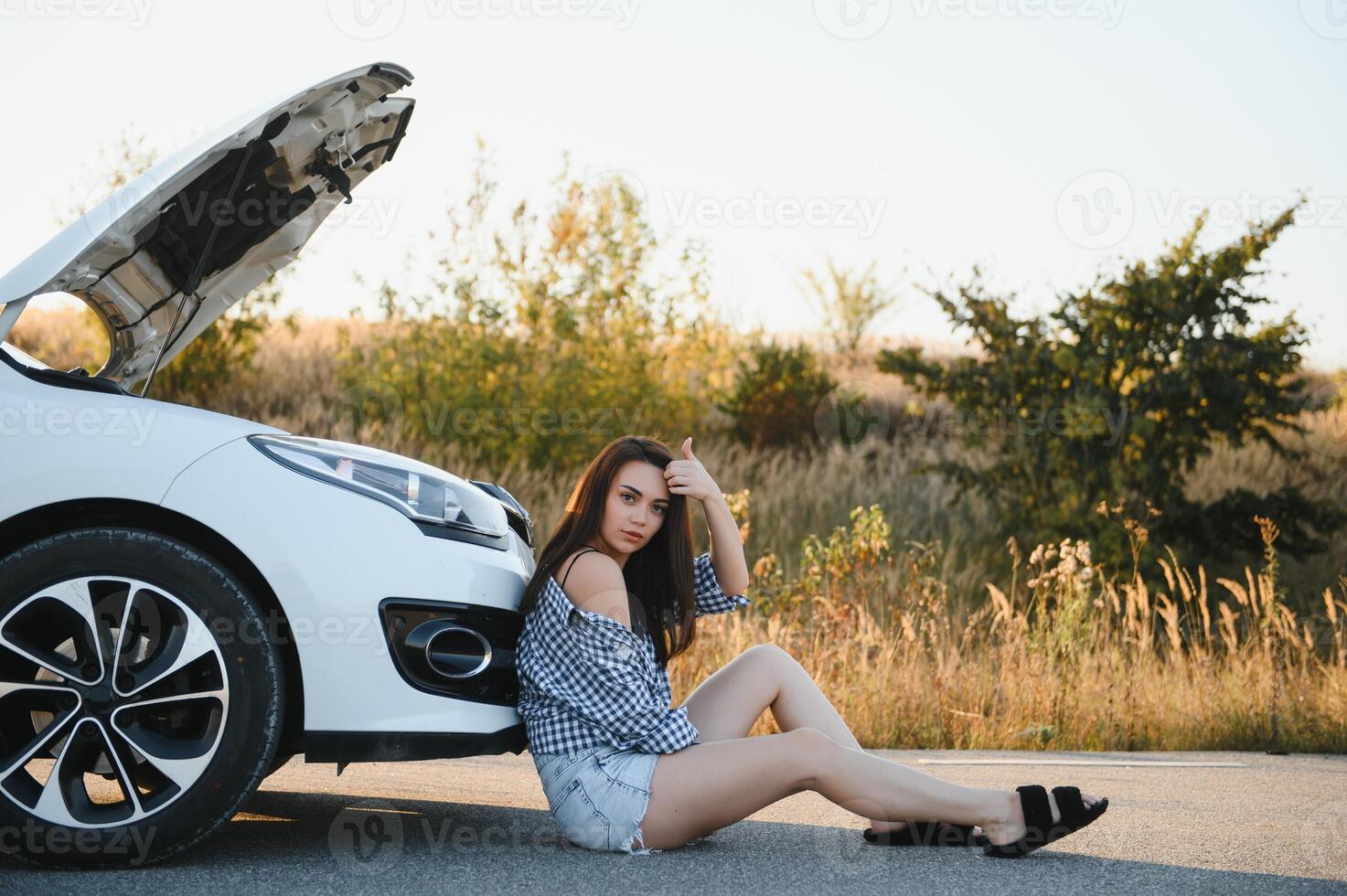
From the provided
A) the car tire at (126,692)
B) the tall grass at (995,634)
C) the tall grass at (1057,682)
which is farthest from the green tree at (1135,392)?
the car tire at (126,692)

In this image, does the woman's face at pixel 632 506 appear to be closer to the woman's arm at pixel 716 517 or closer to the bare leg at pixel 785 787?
the woman's arm at pixel 716 517

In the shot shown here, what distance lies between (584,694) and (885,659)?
3.86 meters

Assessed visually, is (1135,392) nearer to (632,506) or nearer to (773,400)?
(773,400)

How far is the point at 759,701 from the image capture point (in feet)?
13.5

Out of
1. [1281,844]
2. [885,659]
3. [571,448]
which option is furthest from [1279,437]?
[1281,844]

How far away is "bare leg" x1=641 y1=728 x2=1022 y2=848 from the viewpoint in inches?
141

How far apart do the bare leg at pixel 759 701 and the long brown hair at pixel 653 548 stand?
18 centimetres

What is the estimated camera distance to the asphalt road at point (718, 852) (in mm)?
3332

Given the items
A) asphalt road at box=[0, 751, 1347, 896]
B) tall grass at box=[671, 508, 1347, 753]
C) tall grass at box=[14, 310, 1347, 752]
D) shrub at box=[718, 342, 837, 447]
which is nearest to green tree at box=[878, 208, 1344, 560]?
tall grass at box=[14, 310, 1347, 752]

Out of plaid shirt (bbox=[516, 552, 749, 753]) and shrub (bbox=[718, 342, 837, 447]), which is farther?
shrub (bbox=[718, 342, 837, 447])

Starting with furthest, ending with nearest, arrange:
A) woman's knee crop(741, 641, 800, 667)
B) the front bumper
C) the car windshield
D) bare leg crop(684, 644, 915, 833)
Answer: woman's knee crop(741, 641, 800, 667) → bare leg crop(684, 644, 915, 833) → the car windshield → the front bumper

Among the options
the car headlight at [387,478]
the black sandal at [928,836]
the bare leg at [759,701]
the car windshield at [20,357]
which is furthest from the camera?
the bare leg at [759,701]

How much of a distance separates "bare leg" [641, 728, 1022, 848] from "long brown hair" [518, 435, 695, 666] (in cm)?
53

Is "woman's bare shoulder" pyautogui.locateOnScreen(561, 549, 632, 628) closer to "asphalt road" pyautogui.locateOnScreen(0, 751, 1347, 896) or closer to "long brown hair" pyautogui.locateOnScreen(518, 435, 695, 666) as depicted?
"long brown hair" pyautogui.locateOnScreen(518, 435, 695, 666)
